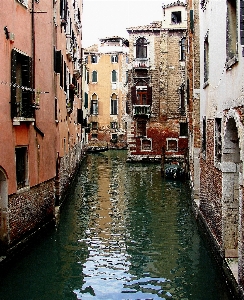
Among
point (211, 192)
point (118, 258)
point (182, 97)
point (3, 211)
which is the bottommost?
point (118, 258)

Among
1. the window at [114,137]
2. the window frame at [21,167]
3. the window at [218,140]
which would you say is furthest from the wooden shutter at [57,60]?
the window at [114,137]

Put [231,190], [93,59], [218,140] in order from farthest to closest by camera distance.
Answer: [93,59] < [218,140] < [231,190]

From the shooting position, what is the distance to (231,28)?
284 inches

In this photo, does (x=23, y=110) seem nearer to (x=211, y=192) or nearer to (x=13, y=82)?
(x=13, y=82)

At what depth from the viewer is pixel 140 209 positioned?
14.6m

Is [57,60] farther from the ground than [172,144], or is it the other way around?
[57,60]

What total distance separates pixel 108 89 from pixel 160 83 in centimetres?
1593

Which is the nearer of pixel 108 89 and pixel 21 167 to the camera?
pixel 21 167

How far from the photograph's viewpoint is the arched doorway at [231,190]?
7648mm

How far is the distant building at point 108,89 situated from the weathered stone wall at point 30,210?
1359 inches

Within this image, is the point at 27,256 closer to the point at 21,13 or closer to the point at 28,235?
the point at 28,235

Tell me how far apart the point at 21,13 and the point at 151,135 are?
2235 centimetres

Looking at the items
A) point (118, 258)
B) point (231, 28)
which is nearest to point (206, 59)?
point (231, 28)

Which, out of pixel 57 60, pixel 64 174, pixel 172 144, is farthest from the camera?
pixel 172 144
